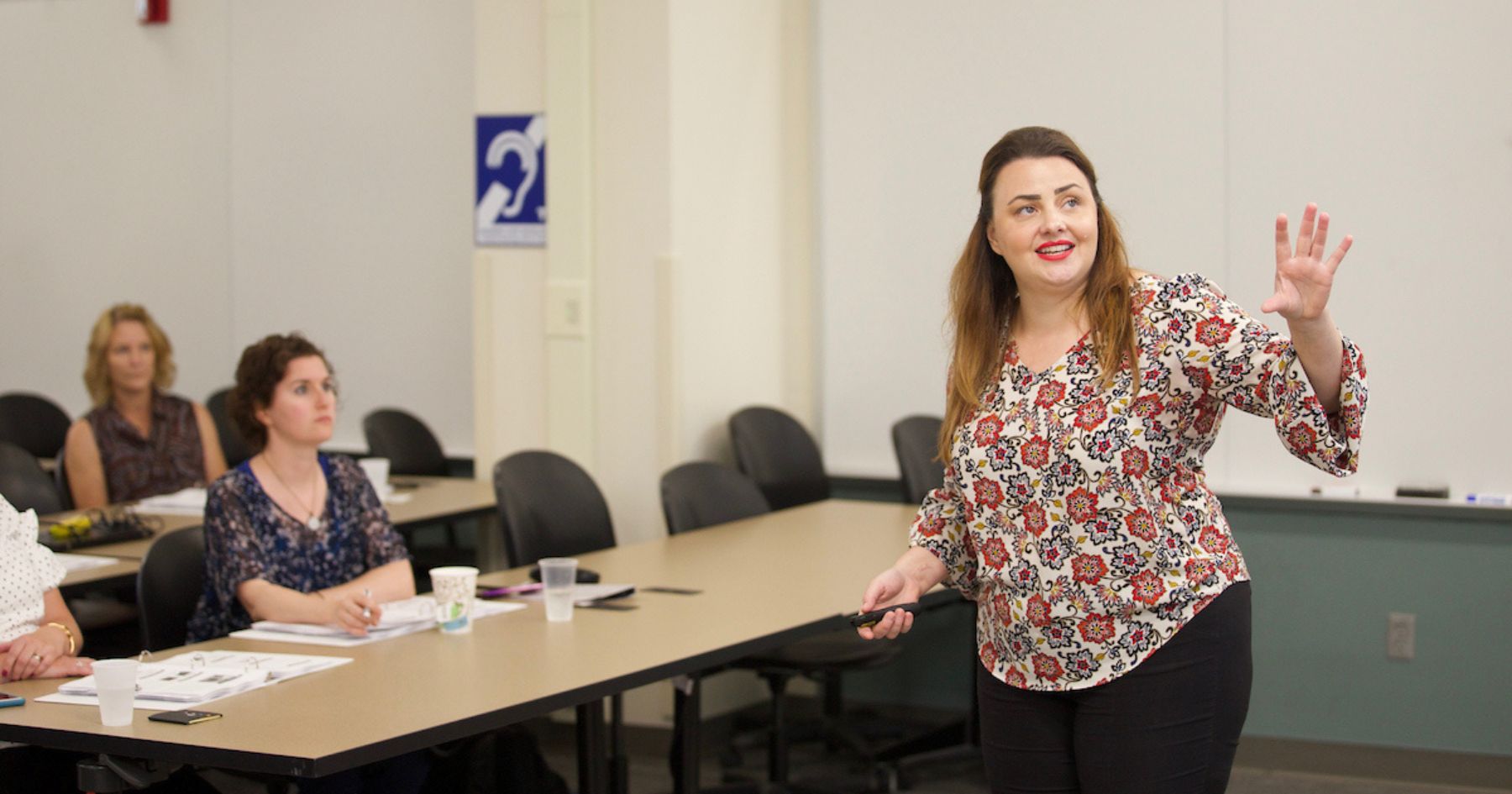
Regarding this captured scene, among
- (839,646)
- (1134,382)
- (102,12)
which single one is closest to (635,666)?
(1134,382)

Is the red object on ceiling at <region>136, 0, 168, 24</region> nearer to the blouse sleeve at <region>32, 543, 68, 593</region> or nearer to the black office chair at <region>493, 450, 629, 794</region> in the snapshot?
the black office chair at <region>493, 450, 629, 794</region>

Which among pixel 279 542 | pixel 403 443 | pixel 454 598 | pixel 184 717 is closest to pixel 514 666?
pixel 454 598

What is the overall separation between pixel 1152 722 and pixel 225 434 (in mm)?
5494

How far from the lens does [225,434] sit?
6.80 m

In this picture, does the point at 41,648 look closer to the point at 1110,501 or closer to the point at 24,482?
the point at 1110,501

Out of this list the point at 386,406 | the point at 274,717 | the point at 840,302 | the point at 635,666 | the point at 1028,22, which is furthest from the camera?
the point at 386,406

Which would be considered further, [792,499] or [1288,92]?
[792,499]

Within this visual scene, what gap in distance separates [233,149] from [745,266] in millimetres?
2841

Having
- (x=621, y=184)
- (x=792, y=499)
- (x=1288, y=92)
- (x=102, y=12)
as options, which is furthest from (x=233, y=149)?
(x=1288, y=92)

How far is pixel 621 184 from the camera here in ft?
16.9

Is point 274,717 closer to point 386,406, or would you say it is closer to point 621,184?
point 621,184

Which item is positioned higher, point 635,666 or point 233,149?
point 233,149

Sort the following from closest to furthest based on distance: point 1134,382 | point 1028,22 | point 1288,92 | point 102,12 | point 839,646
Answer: point 1134,382, point 839,646, point 1288,92, point 1028,22, point 102,12

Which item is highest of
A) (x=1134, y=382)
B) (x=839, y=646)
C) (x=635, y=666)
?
(x=1134, y=382)
